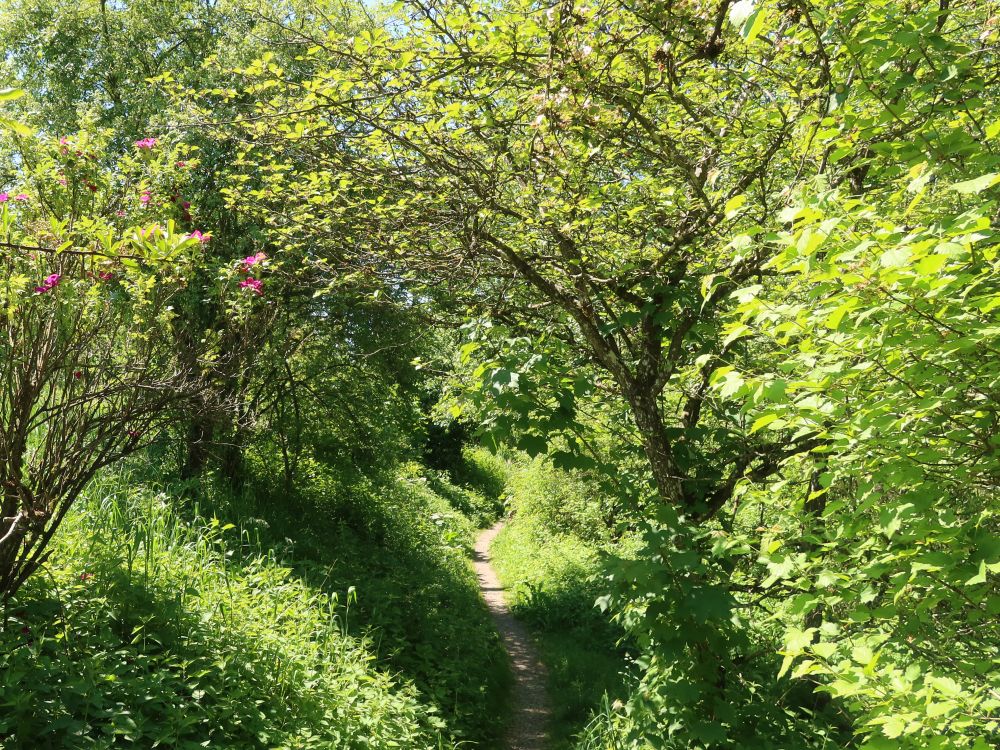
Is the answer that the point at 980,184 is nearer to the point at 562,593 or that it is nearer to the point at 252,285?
the point at 252,285

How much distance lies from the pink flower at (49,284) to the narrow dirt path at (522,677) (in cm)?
593

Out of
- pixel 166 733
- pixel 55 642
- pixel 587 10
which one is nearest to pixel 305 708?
pixel 166 733

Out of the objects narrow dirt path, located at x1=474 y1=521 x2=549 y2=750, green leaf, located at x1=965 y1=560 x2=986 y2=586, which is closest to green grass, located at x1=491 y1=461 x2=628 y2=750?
narrow dirt path, located at x1=474 y1=521 x2=549 y2=750

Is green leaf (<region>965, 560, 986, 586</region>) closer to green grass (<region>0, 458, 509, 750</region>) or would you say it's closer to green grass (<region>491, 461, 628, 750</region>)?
green grass (<region>491, 461, 628, 750</region>)

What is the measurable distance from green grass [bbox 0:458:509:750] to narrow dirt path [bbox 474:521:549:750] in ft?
0.93

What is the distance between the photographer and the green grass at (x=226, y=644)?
3.82 metres

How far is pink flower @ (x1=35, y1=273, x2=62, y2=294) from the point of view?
12.8 feet

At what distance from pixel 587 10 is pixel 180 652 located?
187 inches

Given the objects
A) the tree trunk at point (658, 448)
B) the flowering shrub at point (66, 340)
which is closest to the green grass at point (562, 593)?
the tree trunk at point (658, 448)

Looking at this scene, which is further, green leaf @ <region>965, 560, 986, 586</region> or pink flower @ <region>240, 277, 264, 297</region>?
pink flower @ <region>240, 277, 264, 297</region>

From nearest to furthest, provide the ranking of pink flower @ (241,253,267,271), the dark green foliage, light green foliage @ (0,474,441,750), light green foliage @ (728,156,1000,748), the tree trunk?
light green foliage @ (728,156,1000,748)
light green foliage @ (0,474,441,750)
the tree trunk
pink flower @ (241,253,267,271)
the dark green foliage

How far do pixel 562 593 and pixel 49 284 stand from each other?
9.76 meters

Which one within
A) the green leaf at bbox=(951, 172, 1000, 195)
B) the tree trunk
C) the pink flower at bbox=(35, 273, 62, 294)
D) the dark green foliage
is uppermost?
the pink flower at bbox=(35, 273, 62, 294)

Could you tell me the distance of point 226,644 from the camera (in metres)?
4.88
